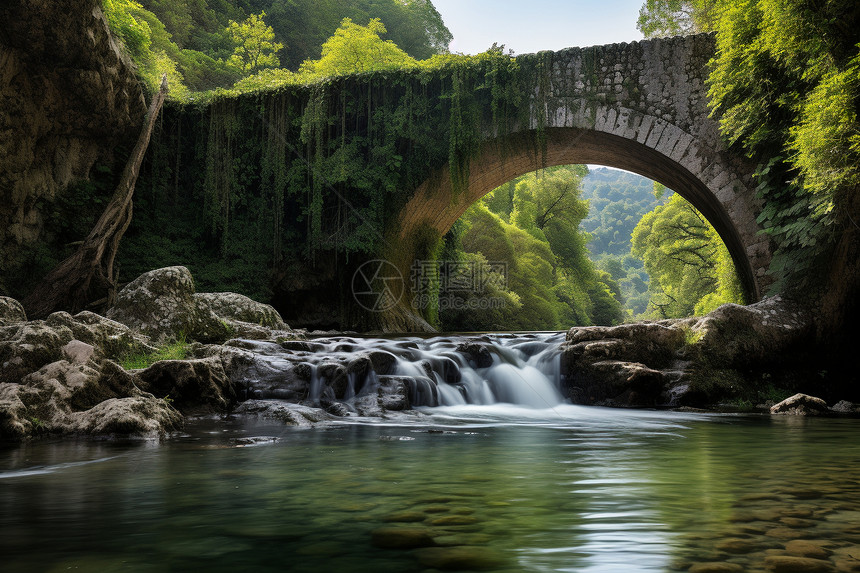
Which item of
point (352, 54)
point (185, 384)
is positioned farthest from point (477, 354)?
point (352, 54)

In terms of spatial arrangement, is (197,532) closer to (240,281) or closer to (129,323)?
(129,323)

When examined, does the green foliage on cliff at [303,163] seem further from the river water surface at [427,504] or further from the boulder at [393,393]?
the river water surface at [427,504]

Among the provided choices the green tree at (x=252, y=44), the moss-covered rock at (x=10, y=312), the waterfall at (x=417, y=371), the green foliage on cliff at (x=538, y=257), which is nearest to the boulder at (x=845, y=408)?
the waterfall at (x=417, y=371)

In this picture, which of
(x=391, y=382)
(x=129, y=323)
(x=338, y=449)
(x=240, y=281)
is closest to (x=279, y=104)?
(x=240, y=281)

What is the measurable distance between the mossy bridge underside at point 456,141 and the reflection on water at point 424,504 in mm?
9230

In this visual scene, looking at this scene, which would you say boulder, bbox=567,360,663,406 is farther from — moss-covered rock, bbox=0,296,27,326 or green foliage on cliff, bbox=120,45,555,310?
green foliage on cliff, bbox=120,45,555,310

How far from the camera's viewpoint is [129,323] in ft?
30.0

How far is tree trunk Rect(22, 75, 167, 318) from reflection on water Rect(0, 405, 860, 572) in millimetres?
7534

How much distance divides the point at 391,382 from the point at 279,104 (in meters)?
11.3

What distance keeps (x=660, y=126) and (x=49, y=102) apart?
1263 cm

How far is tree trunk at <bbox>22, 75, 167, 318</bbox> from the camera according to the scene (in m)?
11.1

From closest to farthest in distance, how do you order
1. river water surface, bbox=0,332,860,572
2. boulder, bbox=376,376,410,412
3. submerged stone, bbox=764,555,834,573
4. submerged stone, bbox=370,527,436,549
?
submerged stone, bbox=764,555,834,573 → river water surface, bbox=0,332,860,572 → submerged stone, bbox=370,527,436,549 → boulder, bbox=376,376,410,412

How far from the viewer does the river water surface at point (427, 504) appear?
199 cm

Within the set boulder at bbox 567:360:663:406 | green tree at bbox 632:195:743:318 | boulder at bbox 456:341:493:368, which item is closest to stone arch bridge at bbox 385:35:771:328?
boulder at bbox 567:360:663:406
